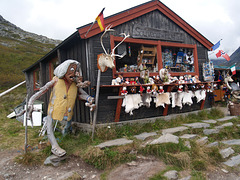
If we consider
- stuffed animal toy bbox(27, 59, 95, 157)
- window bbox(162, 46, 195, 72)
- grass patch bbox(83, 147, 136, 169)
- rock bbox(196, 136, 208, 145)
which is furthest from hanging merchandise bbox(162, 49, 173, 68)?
grass patch bbox(83, 147, 136, 169)

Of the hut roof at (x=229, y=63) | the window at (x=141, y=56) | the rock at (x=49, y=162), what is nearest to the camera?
the rock at (x=49, y=162)

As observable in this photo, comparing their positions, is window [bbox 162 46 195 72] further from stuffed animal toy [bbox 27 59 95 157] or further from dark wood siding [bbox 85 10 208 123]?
stuffed animal toy [bbox 27 59 95 157]

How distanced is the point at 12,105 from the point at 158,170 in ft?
40.6

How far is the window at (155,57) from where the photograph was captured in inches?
238

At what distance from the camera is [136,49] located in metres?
7.01

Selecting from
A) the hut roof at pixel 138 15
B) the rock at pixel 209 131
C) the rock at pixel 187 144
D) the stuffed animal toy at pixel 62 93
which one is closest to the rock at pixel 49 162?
the stuffed animal toy at pixel 62 93

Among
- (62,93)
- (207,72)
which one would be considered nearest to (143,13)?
(207,72)

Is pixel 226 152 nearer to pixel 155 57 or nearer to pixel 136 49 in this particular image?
pixel 155 57

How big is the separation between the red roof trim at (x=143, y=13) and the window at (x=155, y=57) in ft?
1.86

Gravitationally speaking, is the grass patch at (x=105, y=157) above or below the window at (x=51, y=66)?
below

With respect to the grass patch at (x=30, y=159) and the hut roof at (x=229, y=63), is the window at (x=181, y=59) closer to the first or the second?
the hut roof at (x=229, y=63)

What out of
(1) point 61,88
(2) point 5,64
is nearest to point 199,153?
(1) point 61,88

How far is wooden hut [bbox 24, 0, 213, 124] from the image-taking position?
5.23 metres

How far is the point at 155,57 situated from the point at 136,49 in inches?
34.8
